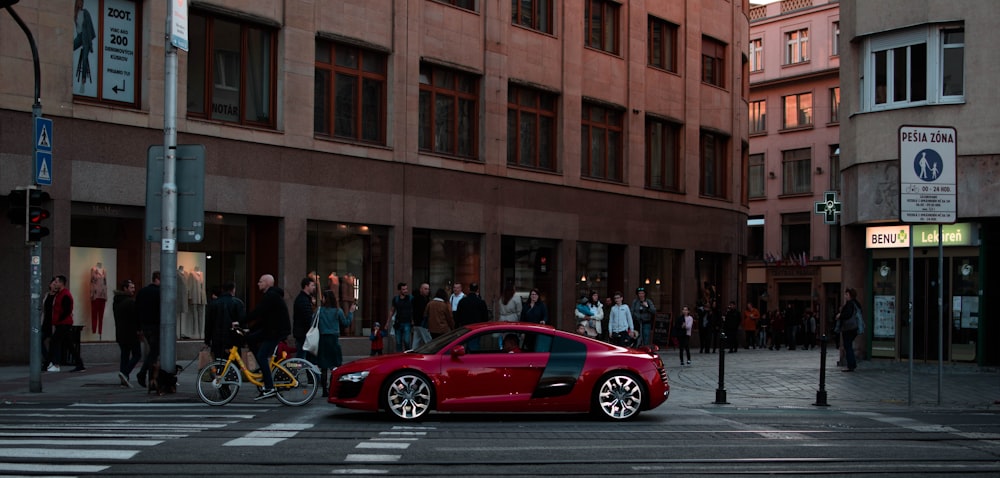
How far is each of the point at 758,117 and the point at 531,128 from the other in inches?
1388

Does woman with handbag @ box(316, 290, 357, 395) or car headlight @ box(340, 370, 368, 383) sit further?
woman with handbag @ box(316, 290, 357, 395)

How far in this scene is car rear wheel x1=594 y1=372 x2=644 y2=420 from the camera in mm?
15094

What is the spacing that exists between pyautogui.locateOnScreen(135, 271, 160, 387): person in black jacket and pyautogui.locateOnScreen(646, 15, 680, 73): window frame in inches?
1002

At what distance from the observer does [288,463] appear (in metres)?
10.7

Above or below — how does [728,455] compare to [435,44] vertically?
below

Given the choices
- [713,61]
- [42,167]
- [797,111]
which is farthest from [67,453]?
[797,111]

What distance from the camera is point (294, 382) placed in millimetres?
16859

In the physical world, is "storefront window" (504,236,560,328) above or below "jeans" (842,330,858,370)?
above

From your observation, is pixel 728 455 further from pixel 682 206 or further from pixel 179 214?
pixel 682 206

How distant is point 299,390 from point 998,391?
11.9 metres

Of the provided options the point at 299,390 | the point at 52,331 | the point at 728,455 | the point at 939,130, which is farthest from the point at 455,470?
the point at 52,331

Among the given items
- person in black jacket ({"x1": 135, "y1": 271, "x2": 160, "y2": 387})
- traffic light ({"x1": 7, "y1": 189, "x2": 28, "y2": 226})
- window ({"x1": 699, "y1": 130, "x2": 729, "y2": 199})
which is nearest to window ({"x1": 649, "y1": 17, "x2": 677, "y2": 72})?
window ({"x1": 699, "y1": 130, "x2": 729, "y2": 199})

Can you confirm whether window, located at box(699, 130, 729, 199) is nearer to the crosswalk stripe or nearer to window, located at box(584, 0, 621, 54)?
window, located at box(584, 0, 621, 54)

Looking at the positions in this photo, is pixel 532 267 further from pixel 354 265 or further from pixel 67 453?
pixel 67 453
